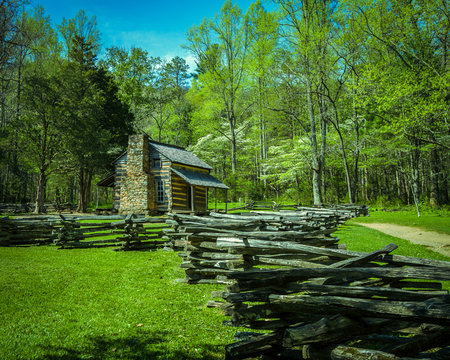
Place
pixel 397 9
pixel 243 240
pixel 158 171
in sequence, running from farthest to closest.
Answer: pixel 158 171, pixel 397 9, pixel 243 240

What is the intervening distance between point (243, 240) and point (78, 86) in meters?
27.5

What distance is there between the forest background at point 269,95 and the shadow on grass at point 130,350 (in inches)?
413

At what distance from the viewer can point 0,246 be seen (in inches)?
444

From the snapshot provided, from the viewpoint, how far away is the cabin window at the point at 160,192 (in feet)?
76.2

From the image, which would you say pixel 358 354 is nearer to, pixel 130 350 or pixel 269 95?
pixel 130 350

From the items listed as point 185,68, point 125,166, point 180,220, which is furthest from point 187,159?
point 185,68

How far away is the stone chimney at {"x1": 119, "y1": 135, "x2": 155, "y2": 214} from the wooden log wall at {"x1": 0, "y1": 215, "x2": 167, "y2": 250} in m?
10.2

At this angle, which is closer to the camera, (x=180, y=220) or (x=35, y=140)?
(x=180, y=220)

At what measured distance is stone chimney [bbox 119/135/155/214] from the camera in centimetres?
2261

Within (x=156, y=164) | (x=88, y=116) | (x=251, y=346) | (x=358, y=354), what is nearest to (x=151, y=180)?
(x=156, y=164)

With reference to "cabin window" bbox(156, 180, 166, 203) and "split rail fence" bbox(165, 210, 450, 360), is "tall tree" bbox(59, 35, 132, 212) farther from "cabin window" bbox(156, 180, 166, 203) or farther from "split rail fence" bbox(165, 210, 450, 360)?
"split rail fence" bbox(165, 210, 450, 360)

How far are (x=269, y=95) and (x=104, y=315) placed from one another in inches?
880

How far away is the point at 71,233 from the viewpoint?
456 inches

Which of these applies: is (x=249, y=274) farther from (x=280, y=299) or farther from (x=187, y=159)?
(x=187, y=159)
